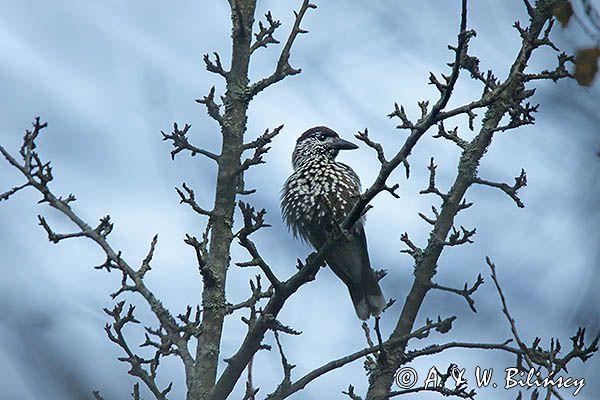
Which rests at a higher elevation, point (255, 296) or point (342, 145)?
point (342, 145)

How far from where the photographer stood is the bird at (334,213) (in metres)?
5.59

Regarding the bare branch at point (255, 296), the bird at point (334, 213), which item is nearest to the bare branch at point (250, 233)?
the bare branch at point (255, 296)

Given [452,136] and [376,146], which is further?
[452,136]

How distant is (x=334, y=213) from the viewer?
5543mm

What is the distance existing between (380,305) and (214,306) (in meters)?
1.81

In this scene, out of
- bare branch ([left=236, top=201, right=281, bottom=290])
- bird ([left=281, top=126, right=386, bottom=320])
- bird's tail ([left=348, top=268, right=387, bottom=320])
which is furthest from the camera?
bird's tail ([left=348, top=268, right=387, bottom=320])

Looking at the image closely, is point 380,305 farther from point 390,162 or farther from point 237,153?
point 390,162

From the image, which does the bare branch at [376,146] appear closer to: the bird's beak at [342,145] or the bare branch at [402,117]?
the bare branch at [402,117]

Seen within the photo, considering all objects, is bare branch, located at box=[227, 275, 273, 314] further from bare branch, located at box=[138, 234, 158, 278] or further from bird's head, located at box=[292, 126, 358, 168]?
bird's head, located at box=[292, 126, 358, 168]

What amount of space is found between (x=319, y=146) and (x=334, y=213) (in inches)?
28.6

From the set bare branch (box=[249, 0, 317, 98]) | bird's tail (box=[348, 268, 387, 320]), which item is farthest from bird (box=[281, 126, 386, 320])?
bare branch (box=[249, 0, 317, 98])

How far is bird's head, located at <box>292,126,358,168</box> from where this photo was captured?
6.02 m

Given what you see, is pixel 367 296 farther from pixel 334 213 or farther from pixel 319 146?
pixel 319 146

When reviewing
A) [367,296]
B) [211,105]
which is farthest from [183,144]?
[367,296]
